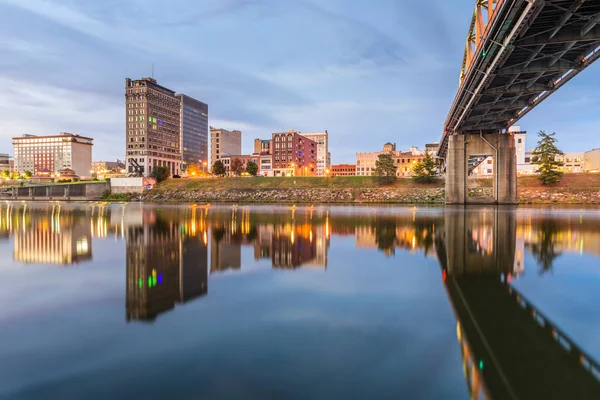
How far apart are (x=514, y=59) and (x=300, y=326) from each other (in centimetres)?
3656

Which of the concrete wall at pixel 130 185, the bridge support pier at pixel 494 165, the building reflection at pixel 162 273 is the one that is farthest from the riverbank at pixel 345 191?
the building reflection at pixel 162 273

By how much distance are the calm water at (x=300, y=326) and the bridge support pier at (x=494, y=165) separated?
54.9 metres

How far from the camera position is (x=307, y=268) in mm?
14773

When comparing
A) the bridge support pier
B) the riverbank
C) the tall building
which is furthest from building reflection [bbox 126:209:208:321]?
the tall building

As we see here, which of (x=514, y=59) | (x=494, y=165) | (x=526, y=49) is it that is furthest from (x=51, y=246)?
(x=494, y=165)

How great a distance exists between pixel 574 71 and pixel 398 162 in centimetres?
15579

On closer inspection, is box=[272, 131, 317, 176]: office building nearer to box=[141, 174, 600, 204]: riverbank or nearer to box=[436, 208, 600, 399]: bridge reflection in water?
box=[141, 174, 600, 204]: riverbank

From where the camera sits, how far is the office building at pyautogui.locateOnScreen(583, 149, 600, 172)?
413ft

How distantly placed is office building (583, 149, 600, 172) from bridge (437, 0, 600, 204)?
82.8m

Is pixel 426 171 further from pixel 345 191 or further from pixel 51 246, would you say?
pixel 51 246

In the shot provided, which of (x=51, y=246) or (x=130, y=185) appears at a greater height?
(x=130, y=185)

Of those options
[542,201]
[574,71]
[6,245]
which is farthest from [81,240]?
[542,201]

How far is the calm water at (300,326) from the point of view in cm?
565

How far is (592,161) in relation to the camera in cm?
12962
